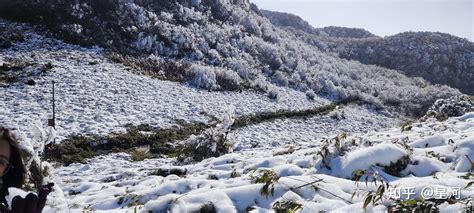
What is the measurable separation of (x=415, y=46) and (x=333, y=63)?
3344 cm

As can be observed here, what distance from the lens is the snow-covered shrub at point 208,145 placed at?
10102 millimetres

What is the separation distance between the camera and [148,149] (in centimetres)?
1302

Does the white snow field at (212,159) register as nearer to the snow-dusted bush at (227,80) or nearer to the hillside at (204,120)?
the hillside at (204,120)

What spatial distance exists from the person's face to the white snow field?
1873 mm

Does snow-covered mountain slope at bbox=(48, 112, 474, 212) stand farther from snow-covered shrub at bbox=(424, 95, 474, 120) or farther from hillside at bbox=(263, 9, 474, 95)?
hillside at bbox=(263, 9, 474, 95)

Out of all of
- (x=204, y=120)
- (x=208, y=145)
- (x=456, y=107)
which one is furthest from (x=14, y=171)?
(x=456, y=107)

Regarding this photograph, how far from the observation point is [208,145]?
10.2 meters

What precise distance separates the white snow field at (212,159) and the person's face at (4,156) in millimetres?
1873

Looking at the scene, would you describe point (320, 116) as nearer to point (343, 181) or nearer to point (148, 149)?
point (148, 149)

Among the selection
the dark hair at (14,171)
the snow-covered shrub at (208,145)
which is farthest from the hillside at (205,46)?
the dark hair at (14,171)

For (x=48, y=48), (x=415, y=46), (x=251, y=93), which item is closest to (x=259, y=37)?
(x=251, y=93)

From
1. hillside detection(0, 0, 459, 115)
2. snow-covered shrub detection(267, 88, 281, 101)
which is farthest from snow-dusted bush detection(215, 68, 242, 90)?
snow-covered shrub detection(267, 88, 281, 101)

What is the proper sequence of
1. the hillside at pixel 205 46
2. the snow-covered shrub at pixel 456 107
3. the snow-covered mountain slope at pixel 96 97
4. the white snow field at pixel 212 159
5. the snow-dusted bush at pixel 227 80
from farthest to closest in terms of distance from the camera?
the hillside at pixel 205 46 → the snow-dusted bush at pixel 227 80 → the snow-covered mountain slope at pixel 96 97 → the snow-covered shrub at pixel 456 107 → the white snow field at pixel 212 159

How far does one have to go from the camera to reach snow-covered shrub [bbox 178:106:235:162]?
10.1m
